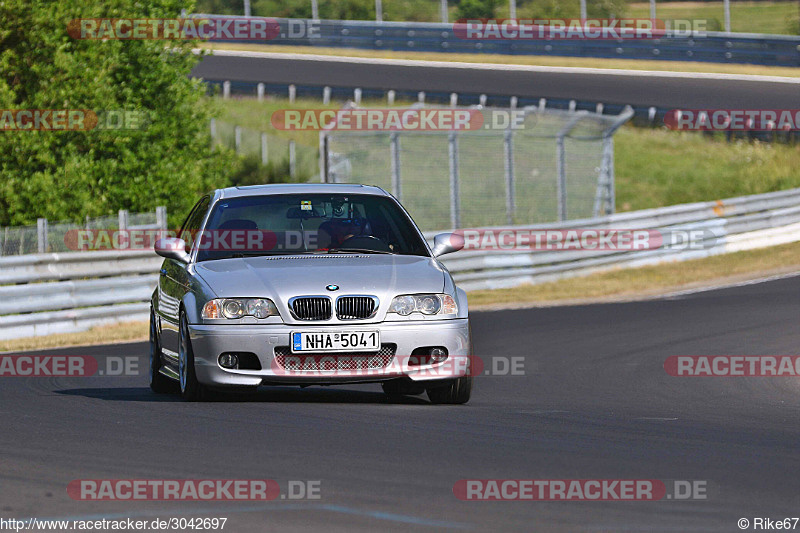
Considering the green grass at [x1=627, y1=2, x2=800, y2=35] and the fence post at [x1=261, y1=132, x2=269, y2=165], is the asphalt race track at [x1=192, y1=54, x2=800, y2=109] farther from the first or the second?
the green grass at [x1=627, y1=2, x2=800, y2=35]

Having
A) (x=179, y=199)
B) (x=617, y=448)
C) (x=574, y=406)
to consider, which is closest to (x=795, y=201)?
(x=179, y=199)

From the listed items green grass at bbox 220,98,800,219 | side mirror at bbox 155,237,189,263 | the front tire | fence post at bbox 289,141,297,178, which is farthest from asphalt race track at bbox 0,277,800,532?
fence post at bbox 289,141,297,178

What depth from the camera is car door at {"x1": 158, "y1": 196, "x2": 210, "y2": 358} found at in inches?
396

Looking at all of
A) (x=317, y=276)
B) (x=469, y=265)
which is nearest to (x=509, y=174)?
(x=469, y=265)

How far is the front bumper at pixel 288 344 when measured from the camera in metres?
9.13

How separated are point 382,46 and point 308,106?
7471 millimetres

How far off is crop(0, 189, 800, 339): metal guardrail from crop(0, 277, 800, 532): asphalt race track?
5846 mm

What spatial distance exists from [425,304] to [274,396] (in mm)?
1610

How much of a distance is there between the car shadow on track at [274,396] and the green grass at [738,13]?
46132mm

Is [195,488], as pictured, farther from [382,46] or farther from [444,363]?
[382,46]

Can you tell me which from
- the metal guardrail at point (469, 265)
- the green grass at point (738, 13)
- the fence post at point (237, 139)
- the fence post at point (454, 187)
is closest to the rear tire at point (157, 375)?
the metal guardrail at point (469, 265)

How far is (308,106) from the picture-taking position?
41.8m

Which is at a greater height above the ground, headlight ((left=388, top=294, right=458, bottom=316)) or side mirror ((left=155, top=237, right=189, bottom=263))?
side mirror ((left=155, top=237, right=189, bottom=263))

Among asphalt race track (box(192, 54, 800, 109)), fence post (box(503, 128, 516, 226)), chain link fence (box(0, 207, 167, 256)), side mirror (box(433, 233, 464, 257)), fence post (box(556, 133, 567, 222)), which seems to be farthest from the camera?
asphalt race track (box(192, 54, 800, 109))
